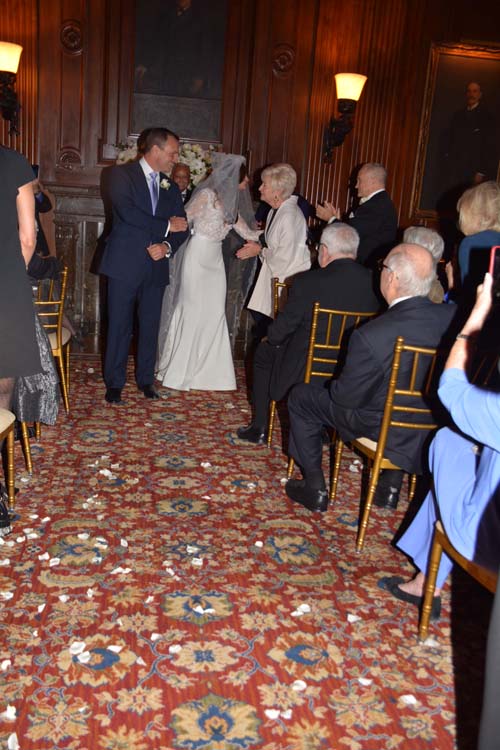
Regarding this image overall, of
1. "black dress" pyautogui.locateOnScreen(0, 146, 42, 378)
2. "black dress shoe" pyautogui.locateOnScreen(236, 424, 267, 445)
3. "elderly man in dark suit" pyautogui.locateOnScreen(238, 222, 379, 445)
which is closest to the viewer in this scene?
"black dress" pyautogui.locateOnScreen(0, 146, 42, 378)

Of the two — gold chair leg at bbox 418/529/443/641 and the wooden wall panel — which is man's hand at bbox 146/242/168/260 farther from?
gold chair leg at bbox 418/529/443/641

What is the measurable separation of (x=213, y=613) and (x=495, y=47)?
6664mm

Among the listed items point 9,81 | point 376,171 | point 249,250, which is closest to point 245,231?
point 249,250

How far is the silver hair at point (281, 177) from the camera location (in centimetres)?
516

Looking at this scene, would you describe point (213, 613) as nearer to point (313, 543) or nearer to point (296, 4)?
point (313, 543)

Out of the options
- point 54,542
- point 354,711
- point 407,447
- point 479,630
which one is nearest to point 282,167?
point 407,447

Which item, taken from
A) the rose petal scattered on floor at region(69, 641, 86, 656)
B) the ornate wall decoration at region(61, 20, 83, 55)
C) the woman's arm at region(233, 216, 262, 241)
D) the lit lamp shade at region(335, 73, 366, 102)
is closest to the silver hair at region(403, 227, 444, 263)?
the woman's arm at region(233, 216, 262, 241)

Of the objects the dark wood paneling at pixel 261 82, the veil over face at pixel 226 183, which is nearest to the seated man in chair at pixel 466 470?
the veil over face at pixel 226 183

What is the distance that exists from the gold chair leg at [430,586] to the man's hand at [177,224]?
3578 millimetres

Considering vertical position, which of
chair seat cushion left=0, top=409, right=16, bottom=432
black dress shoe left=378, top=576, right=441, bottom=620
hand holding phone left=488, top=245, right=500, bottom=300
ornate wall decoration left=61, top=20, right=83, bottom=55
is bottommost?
black dress shoe left=378, top=576, right=441, bottom=620

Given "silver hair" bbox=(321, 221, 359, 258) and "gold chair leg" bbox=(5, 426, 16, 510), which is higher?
"silver hair" bbox=(321, 221, 359, 258)

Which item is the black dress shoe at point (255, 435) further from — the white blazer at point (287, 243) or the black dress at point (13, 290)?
the black dress at point (13, 290)

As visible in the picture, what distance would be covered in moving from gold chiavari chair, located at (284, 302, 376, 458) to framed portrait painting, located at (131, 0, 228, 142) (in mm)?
4069

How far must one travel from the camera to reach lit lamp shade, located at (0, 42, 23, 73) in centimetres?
638
